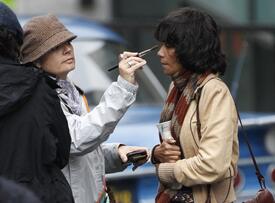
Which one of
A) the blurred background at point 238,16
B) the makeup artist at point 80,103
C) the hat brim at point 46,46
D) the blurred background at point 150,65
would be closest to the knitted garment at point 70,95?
the makeup artist at point 80,103

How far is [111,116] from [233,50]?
11.0m

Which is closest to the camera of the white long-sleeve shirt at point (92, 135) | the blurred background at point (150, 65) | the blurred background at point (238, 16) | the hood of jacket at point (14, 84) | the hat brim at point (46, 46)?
the hood of jacket at point (14, 84)

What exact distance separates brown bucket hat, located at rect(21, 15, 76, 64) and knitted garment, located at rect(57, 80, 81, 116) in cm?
17

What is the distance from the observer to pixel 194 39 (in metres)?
3.94

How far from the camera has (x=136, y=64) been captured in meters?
3.93

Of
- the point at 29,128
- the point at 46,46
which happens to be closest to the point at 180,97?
the point at 46,46

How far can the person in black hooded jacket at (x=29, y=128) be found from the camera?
3559mm

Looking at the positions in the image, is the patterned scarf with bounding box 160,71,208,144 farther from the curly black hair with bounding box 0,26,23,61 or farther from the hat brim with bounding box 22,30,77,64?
the curly black hair with bounding box 0,26,23,61

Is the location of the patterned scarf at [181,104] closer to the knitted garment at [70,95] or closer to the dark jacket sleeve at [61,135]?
the knitted garment at [70,95]

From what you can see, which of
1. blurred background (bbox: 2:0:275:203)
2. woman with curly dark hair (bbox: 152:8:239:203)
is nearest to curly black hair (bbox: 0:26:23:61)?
woman with curly dark hair (bbox: 152:8:239:203)

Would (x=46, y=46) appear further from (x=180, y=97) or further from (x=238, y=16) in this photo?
(x=238, y=16)

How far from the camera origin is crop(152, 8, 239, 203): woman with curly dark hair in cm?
386

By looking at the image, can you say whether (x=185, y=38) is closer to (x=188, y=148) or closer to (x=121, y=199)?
(x=188, y=148)

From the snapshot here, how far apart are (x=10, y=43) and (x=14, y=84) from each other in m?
0.19
